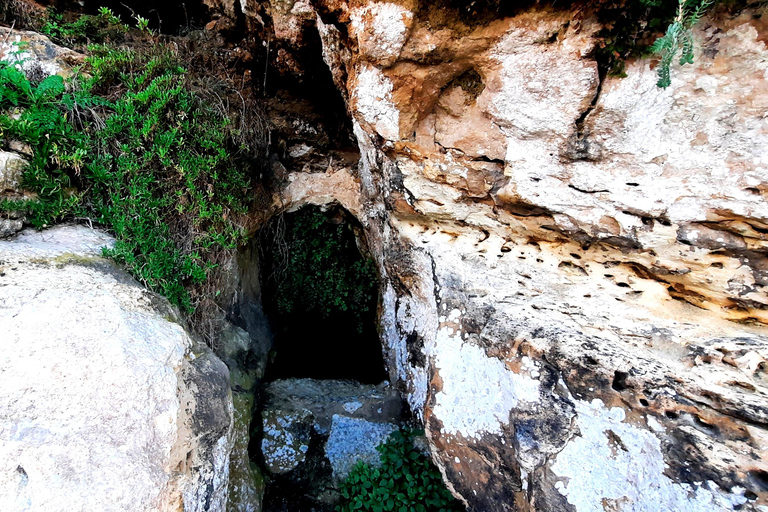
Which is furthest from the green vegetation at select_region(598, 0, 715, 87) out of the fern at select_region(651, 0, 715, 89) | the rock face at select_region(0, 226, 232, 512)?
the rock face at select_region(0, 226, 232, 512)

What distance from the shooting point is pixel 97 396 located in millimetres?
1726

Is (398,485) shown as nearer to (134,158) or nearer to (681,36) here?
(134,158)

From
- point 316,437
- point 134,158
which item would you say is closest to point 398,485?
point 316,437

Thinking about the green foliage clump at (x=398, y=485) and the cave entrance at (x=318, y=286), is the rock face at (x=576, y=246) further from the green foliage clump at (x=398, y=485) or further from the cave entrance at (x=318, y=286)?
the cave entrance at (x=318, y=286)

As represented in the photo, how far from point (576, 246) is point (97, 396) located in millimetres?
2524

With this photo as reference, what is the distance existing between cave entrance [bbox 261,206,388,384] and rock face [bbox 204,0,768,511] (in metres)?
1.75

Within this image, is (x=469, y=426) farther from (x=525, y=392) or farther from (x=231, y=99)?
(x=231, y=99)

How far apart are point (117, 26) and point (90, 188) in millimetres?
1627

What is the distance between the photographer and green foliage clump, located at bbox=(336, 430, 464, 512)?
2.89 metres

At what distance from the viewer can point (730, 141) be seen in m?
1.63

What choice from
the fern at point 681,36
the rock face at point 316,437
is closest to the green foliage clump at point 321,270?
the rock face at point 316,437

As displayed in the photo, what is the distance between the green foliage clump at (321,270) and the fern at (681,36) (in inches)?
129

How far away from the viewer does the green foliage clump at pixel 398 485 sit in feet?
9.48

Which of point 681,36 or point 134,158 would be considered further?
point 134,158
